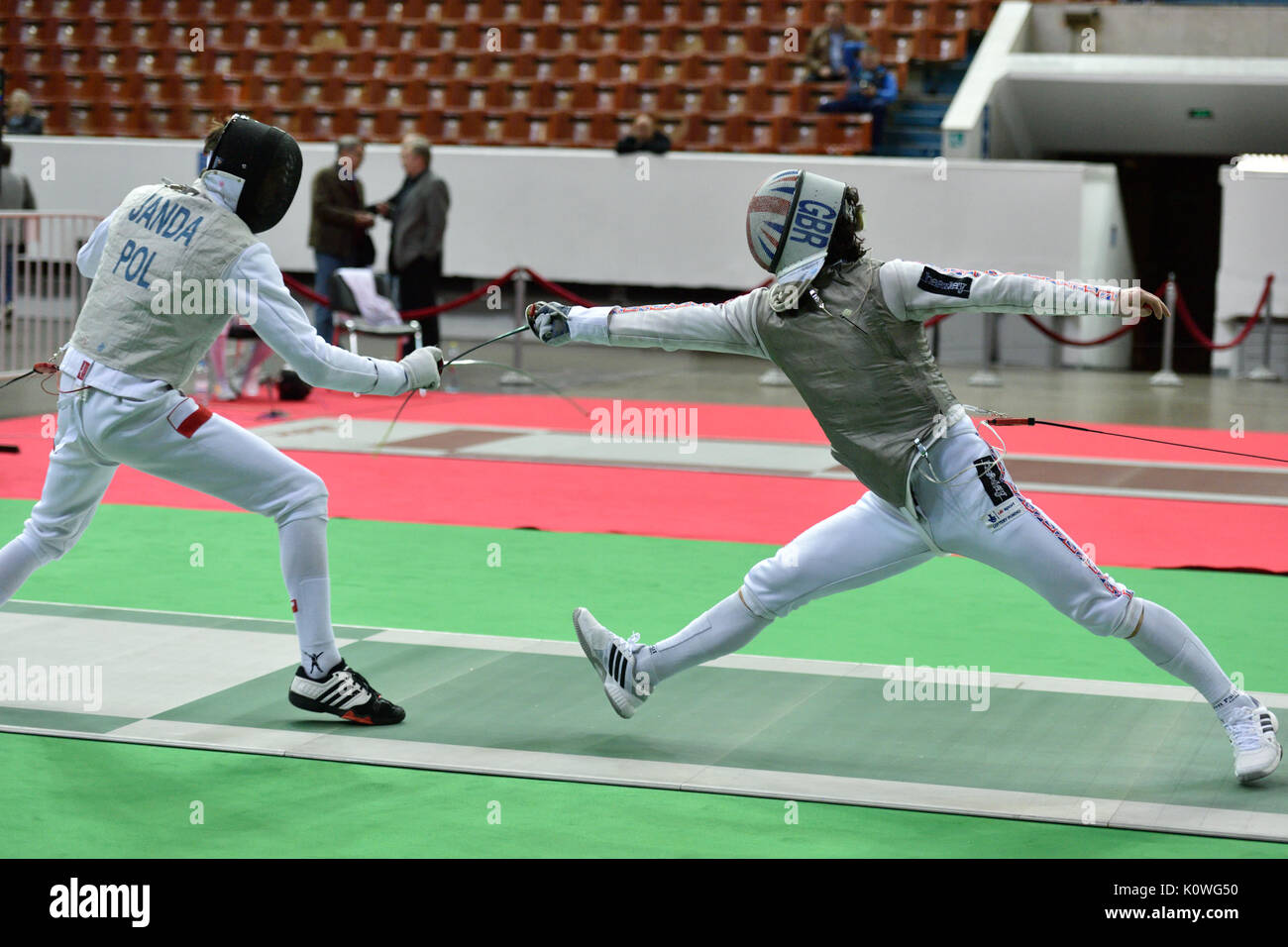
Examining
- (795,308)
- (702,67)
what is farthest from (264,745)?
(702,67)

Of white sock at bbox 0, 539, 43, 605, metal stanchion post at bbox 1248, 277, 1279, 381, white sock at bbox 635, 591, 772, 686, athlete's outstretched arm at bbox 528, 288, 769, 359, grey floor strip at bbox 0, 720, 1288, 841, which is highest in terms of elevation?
athlete's outstretched arm at bbox 528, 288, 769, 359

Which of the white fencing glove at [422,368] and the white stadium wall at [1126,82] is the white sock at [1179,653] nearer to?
the white fencing glove at [422,368]

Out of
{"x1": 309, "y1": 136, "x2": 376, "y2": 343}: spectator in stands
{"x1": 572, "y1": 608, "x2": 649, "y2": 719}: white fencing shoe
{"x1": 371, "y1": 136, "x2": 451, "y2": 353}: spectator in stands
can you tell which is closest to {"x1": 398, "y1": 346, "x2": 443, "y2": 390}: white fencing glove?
{"x1": 572, "y1": 608, "x2": 649, "y2": 719}: white fencing shoe

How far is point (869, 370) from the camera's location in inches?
165

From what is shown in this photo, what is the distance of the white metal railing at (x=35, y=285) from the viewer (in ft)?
34.2

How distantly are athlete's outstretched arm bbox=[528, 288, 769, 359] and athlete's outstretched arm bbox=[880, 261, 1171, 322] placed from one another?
40 centimetres

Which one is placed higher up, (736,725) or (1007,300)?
(1007,300)

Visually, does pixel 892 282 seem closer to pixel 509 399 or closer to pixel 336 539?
pixel 336 539

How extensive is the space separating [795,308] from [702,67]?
15.0 metres

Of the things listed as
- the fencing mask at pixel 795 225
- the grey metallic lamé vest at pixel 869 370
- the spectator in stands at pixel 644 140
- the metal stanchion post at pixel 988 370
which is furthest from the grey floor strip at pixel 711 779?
the spectator in stands at pixel 644 140

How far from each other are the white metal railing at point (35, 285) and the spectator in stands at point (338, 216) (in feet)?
7.18

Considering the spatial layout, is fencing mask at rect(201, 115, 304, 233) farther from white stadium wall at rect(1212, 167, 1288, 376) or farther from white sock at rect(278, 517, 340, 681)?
white stadium wall at rect(1212, 167, 1288, 376)

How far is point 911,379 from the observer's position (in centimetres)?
421

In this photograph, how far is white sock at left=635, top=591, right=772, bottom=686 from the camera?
14.8 ft
